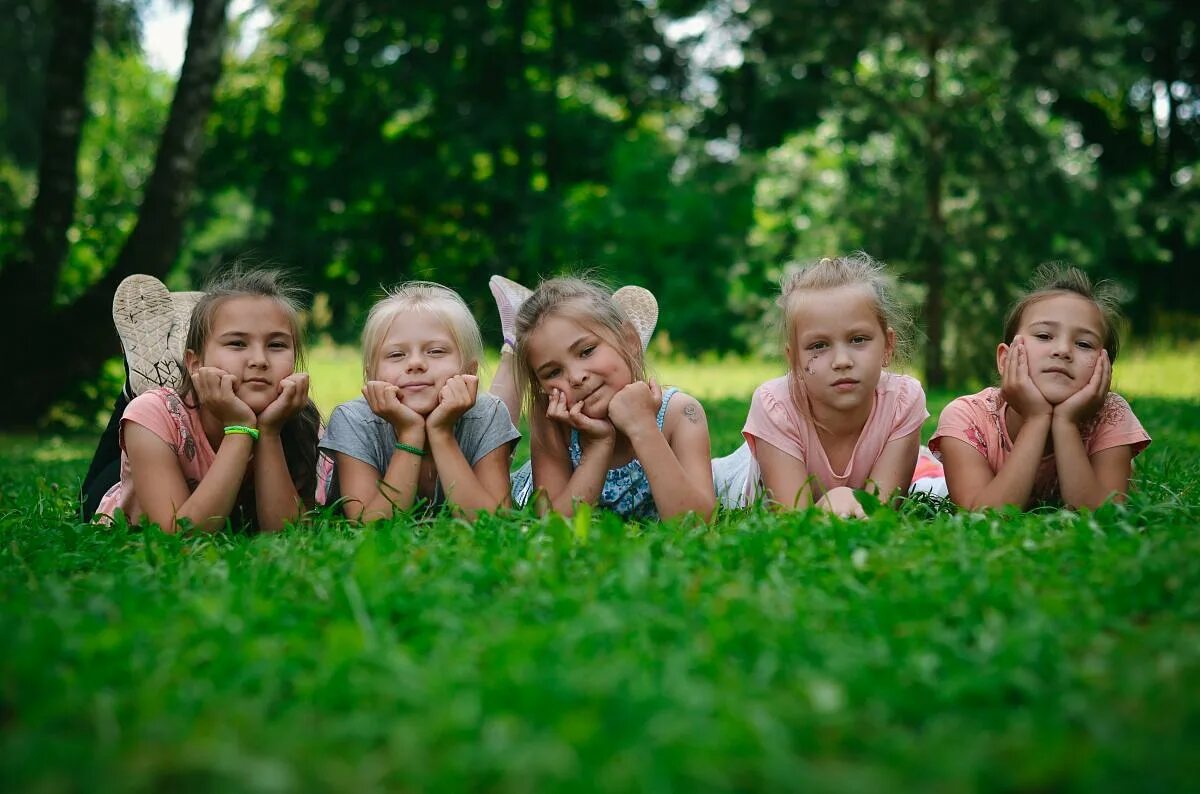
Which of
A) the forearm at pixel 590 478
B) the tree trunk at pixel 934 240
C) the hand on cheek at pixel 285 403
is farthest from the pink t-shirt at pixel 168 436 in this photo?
the tree trunk at pixel 934 240

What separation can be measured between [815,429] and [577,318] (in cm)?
110

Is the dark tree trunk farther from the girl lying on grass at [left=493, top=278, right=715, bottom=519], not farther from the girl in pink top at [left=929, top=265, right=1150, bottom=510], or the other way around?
the girl in pink top at [left=929, top=265, right=1150, bottom=510]

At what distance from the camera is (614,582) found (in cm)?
257

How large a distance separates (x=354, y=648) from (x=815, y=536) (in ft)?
4.83

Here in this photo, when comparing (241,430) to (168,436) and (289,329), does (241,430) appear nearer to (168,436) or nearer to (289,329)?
(168,436)

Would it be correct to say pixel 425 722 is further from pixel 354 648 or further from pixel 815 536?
pixel 815 536

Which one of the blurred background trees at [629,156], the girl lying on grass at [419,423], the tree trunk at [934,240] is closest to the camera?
the girl lying on grass at [419,423]

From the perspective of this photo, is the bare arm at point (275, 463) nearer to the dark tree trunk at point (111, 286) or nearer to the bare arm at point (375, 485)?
the bare arm at point (375, 485)

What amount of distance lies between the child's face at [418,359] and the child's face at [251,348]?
0.38 metres

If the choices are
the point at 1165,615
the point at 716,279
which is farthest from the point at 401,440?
the point at 716,279

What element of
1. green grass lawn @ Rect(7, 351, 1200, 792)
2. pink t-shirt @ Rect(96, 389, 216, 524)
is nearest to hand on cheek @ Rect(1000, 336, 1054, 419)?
green grass lawn @ Rect(7, 351, 1200, 792)

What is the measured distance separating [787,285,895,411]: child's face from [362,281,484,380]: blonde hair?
52.5 inches

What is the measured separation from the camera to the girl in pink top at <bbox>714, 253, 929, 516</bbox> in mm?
4215

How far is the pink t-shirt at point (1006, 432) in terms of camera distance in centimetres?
415
